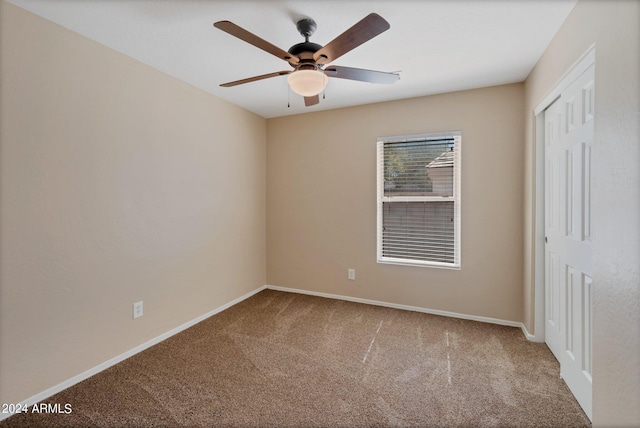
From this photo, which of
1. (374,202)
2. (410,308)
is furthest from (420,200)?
(410,308)

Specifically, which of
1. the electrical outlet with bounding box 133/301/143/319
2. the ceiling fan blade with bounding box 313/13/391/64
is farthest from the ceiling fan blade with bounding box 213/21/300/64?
the electrical outlet with bounding box 133/301/143/319

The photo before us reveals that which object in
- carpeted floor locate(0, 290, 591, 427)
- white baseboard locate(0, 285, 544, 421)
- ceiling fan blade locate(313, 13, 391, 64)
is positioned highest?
ceiling fan blade locate(313, 13, 391, 64)

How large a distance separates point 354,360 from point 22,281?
2.33 metres

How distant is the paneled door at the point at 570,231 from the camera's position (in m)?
1.74

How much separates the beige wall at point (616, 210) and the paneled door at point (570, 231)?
0.35m

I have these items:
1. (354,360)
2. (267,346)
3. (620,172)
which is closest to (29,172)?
(267,346)

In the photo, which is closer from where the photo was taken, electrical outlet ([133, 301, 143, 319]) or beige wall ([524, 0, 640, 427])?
beige wall ([524, 0, 640, 427])

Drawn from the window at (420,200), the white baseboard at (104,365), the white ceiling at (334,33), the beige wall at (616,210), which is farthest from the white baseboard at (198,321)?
the white ceiling at (334,33)

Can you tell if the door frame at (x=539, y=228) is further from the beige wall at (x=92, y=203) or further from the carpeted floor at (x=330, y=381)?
the beige wall at (x=92, y=203)

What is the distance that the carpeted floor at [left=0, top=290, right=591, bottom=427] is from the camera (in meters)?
1.71

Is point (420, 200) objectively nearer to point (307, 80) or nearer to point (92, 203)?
point (307, 80)

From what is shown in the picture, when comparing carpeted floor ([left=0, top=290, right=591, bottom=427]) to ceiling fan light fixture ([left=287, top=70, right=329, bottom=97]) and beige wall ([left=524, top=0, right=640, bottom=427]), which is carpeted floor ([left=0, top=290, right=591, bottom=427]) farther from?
ceiling fan light fixture ([left=287, top=70, right=329, bottom=97])

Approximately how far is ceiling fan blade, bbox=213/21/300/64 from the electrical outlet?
227 cm

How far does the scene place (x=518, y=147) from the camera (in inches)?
112
